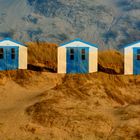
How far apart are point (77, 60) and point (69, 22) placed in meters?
60.7

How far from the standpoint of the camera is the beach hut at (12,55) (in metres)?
51.4

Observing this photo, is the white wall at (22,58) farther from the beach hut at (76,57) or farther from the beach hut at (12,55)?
the beach hut at (76,57)

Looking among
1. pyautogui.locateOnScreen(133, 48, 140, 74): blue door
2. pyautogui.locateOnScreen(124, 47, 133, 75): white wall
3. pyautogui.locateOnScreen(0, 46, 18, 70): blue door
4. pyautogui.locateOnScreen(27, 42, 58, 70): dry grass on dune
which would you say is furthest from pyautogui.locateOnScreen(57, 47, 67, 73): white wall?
pyautogui.locateOnScreen(133, 48, 140, 74): blue door

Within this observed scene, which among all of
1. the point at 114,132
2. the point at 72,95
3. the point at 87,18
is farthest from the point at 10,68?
the point at 87,18

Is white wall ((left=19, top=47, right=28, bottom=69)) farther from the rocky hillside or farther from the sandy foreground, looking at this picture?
the rocky hillside

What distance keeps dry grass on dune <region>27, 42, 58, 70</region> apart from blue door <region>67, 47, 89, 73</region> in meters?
4.72

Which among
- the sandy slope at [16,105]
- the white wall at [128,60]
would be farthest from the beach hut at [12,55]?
the white wall at [128,60]

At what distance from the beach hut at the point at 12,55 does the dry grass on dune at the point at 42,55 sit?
4.49 metres

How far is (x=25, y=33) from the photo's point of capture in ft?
349

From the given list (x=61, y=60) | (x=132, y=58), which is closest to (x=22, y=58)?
(x=61, y=60)

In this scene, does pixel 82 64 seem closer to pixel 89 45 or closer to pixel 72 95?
pixel 89 45

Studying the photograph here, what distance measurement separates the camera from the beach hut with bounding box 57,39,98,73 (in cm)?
5106

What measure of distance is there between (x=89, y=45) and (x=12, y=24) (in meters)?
60.2

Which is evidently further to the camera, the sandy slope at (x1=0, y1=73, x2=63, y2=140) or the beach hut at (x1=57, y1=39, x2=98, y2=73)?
the beach hut at (x1=57, y1=39, x2=98, y2=73)
